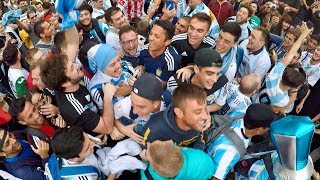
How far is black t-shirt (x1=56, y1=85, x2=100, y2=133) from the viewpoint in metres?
2.45

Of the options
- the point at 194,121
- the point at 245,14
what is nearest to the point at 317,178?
the point at 194,121

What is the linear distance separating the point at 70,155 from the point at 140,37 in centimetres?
251

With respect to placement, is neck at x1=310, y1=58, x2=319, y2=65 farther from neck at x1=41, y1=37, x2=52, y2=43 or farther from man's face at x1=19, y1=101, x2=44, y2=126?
neck at x1=41, y1=37, x2=52, y2=43

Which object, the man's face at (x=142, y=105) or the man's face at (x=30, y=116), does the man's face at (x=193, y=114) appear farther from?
the man's face at (x=30, y=116)

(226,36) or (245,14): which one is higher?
(226,36)

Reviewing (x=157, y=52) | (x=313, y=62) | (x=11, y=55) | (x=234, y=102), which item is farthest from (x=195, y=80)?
(x=313, y=62)

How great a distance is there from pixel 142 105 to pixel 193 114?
1.37 feet

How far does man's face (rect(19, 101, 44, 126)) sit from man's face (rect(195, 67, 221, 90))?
1529 mm

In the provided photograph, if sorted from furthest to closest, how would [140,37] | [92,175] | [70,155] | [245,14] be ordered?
[245,14]
[140,37]
[92,175]
[70,155]

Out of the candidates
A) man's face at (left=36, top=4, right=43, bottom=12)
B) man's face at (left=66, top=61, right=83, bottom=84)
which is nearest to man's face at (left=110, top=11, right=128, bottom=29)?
man's face at (left=66, top=61, right=83, bottom=84)

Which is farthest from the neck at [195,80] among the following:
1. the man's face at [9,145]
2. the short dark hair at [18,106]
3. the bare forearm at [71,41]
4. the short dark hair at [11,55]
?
the short dark hair at [11,55]

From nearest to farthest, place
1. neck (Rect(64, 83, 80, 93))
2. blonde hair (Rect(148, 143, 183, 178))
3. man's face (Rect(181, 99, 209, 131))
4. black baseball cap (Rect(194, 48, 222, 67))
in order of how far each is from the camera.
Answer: blonde hair (Rect(148, 143, 183, 178))
man's face (Rect(181, 99, 209, 131))
neck (Rect(64, 83, 80, 93))
black baseball cap (Rect(194, 48, 222, 67))

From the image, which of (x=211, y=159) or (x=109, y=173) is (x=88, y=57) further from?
(x=211, y=159)

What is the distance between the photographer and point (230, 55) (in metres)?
3.69
